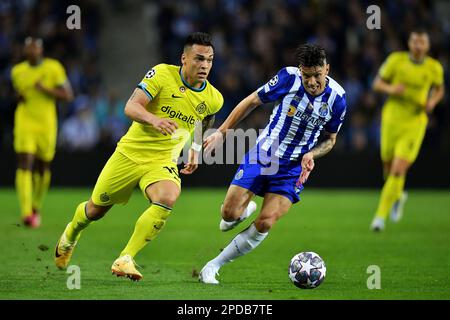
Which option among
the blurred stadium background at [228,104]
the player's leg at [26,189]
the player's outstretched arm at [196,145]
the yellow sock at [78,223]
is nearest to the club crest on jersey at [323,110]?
the player's outstretched arm at [196,145]

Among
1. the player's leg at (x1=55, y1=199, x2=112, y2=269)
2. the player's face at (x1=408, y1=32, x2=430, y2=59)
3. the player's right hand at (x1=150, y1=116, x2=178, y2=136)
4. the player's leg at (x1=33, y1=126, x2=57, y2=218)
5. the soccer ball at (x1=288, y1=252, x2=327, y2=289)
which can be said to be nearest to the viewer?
the player's right hand at (x1=150, y1=116, x2=178, y2=136)

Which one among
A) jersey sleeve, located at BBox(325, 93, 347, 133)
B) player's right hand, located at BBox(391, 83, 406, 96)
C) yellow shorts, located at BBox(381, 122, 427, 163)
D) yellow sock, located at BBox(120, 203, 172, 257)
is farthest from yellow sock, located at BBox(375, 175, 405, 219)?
yellow sock, located at BBox(120, 203, 172, 257)

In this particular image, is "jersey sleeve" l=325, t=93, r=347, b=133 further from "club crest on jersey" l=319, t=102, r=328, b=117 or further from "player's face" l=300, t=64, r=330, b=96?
"player's face" l=300, t=64, r=330, b=96

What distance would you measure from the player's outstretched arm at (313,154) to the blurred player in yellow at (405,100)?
15.6ft

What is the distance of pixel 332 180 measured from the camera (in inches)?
790

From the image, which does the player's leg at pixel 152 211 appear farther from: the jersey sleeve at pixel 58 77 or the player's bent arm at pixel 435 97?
the player's bent arm at pixel 435 97

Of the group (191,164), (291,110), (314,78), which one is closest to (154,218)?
(191,164)

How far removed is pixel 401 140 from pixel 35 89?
5406 mm

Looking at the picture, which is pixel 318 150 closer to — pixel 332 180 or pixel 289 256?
pixel 289 256

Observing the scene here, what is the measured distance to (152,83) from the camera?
8133mm

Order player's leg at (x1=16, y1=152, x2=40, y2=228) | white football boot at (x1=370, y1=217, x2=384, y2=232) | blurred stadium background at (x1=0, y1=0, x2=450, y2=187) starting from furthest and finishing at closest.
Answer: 1. blurred stadium background at (x1=0, y1=0, x2=450, y2=187)
2. player's leg at (x1=16, y1=152, x2=40, y2=228)
3. white football boot at (x1=370, y1=217, x2=384, y2=232)

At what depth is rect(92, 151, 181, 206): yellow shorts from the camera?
8188 mm

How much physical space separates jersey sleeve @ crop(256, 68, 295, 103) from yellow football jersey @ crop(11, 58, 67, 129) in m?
5.85

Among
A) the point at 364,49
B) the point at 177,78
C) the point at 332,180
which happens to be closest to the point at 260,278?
the point at 177,78
